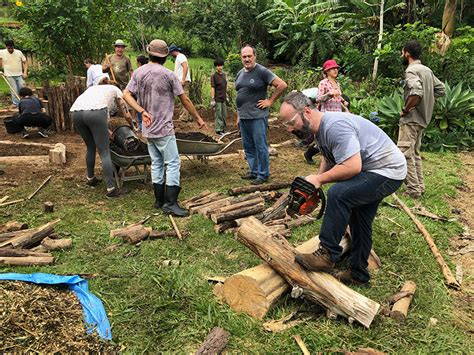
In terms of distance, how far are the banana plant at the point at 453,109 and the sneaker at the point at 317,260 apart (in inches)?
251

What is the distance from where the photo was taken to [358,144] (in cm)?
295

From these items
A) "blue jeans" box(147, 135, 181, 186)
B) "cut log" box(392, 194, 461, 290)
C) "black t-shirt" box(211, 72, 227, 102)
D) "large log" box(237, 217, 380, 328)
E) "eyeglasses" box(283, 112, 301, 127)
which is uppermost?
"eyeglasses" box(283, 112, 301, 127)

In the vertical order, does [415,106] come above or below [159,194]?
above

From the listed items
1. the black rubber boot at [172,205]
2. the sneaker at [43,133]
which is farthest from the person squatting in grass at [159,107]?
the sneaker at [43,133]

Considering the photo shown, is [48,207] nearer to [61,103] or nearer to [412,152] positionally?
[61,103]

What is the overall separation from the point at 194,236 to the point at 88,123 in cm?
212

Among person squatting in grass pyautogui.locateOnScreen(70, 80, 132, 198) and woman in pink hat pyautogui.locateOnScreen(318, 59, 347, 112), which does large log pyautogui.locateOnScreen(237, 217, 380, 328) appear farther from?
woman in pink hat pyautogui.locateOnScreen(318, 59, 347, 112)

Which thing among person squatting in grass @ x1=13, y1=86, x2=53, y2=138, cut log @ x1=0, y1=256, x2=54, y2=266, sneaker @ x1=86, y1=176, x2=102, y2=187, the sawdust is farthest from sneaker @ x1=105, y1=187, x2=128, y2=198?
person squatting in grass @ x1=13, y1=86, x2=53, y2=138

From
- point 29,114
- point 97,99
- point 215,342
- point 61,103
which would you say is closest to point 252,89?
point 97,99

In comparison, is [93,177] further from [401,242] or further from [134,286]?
[401,242]

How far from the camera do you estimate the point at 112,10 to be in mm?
11344

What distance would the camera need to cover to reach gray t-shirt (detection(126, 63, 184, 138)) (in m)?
4.77

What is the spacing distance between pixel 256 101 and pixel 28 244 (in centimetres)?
345

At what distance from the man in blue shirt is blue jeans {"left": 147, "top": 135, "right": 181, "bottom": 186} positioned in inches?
57.0
